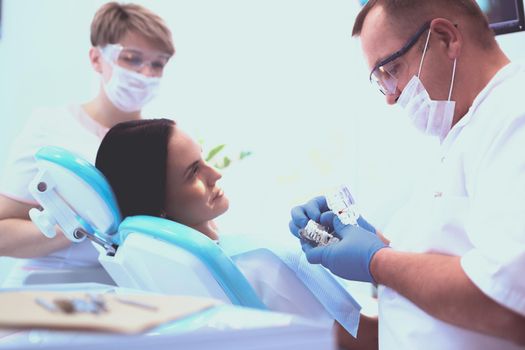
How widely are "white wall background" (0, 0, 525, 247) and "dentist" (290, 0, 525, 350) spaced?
1.64 metres

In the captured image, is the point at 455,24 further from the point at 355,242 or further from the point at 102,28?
the point at 102,28

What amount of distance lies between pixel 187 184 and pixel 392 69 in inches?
27.2

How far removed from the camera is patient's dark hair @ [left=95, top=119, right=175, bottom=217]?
1521 mm

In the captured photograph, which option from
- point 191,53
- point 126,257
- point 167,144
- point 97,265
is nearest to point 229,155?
point 191,53

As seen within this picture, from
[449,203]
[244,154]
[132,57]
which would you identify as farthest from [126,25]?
[449,203]

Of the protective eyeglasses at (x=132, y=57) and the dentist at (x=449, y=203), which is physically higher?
the protective eyeglasses at (x=132, y=57)

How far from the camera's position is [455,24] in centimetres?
126

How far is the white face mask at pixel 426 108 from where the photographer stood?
129 cm

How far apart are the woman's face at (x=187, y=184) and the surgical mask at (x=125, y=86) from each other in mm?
796

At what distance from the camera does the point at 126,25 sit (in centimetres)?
Result: 226

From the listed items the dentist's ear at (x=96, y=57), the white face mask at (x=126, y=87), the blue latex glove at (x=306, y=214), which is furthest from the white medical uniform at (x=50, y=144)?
the blue latex glove at (x=306, y=214)

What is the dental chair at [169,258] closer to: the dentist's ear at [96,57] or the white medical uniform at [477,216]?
the white medical uniform at [477,216]

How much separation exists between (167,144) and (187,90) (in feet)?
6.47

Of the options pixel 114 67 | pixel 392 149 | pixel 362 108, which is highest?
pixel 114 67
